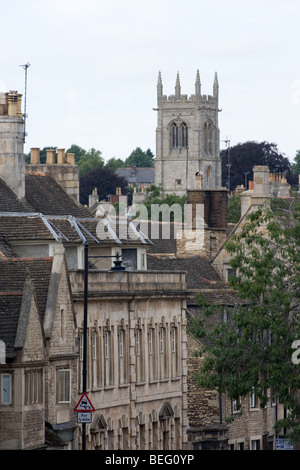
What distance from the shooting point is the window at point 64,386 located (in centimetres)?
6200

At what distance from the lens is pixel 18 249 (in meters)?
69.5

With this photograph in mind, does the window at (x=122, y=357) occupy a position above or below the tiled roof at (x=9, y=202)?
below

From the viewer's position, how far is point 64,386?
62469mm

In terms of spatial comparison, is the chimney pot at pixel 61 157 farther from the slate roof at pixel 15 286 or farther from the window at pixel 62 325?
the window at pixel 62 325

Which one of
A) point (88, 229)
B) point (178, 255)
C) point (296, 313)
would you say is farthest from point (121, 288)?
point (178, 255)

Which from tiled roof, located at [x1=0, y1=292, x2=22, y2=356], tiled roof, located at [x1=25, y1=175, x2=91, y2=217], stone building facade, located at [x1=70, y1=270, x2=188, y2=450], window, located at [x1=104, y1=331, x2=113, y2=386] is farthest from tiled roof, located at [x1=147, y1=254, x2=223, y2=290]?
tiled roof, located at [x1=0, y1=292, x2=22, y2=356]

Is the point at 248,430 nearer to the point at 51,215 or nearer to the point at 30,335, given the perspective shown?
the point at 51,215

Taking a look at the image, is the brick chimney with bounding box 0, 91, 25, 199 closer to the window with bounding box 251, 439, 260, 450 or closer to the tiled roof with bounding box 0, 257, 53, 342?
the tiled roof with bounding box 0, 257, 53, 342

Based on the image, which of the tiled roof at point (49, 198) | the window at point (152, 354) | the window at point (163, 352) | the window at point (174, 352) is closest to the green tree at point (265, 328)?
the window at point (152, 354)

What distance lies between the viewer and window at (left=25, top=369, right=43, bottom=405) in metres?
57.8

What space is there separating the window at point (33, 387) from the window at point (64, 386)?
2.65 meters

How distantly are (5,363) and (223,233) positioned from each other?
141ft

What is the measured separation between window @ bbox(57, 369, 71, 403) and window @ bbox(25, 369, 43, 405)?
8.68ft

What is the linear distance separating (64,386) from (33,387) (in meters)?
4.05
